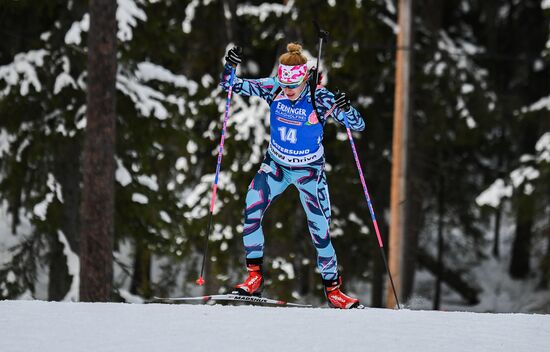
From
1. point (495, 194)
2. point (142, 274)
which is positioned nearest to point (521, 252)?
point (495, 194)

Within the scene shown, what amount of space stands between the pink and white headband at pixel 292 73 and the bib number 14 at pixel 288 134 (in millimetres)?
401

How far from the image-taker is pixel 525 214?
17.3 m

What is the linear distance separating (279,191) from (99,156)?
3633 millimetres

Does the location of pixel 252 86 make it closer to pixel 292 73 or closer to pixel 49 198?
pixel 292 73

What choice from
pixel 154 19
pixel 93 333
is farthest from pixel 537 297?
pixel 93 333

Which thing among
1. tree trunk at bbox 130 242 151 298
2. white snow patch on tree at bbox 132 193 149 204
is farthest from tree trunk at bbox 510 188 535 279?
white snow patch on tree at bbox 132 193 149 204

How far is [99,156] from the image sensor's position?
10.9 meters

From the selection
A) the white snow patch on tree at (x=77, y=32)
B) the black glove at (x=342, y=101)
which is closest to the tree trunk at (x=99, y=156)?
the white snow patch on tree at (x=77, y=32)

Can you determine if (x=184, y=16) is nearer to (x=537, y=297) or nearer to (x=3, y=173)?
(x=3, y=173)

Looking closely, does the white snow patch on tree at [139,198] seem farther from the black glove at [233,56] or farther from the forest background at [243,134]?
the black glove at [233,56]

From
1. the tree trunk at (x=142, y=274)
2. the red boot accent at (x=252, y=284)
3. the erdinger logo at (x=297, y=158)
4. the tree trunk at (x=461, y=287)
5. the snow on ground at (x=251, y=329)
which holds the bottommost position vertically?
the tree trunk at (x=461, y=287)

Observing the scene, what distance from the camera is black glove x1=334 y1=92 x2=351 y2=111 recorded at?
24.8 ft

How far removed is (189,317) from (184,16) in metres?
12.0

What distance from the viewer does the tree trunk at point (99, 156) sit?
423 inches
